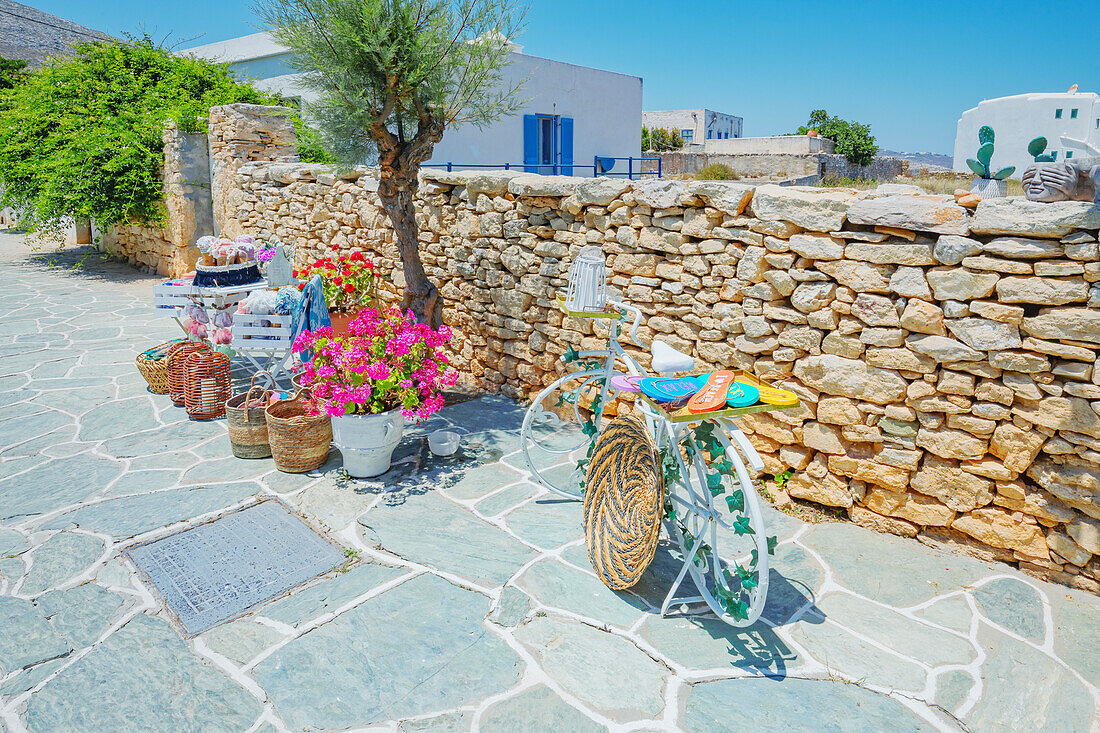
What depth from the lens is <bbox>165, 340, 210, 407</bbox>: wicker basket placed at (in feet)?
16.9

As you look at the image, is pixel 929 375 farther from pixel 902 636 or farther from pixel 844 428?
pixel 902 636

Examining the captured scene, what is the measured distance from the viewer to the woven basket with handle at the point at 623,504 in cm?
278

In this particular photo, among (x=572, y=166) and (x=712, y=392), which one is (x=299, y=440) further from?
(x=572, y=166)

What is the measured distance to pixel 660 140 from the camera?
118ft

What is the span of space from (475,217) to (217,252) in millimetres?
2176

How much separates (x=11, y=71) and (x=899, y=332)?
22407 mm

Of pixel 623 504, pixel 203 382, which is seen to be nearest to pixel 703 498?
pixel 623 504

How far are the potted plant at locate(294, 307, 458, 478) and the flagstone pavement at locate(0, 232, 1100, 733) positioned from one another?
0.26 metres

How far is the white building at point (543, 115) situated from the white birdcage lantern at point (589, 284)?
27.4ft

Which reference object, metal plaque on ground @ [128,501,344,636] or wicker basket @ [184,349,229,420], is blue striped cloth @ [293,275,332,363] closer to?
wicker basket @ [184,349,229,420]

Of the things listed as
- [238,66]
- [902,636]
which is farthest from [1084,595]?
[238,66]

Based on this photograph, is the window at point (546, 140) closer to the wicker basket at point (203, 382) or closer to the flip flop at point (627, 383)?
the wicker basket at point (203, 382)

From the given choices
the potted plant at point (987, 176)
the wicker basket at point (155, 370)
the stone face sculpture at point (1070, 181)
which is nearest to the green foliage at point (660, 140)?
the wicker basket at point (155, 370)

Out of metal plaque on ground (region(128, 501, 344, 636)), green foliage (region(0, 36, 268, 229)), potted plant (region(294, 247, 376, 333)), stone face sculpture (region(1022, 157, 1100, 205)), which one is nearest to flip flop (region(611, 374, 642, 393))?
metal plaque on ground (region(128, 501, 344, 636))
